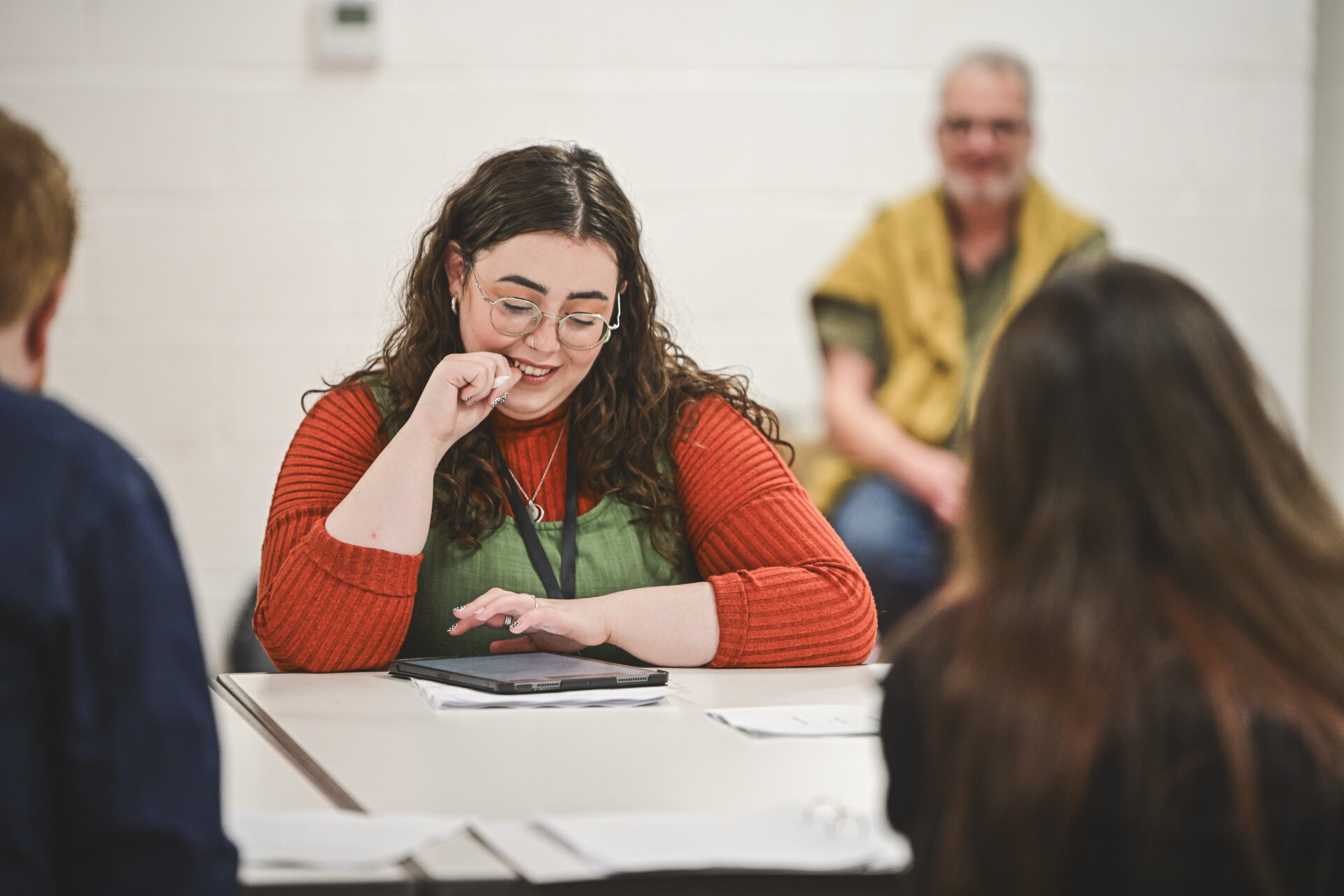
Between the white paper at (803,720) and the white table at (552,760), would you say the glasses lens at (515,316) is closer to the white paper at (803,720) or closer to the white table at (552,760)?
the white table at (552,760)

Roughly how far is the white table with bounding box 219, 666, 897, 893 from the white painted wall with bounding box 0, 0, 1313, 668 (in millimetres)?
1720

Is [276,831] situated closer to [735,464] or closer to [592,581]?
[592,581]

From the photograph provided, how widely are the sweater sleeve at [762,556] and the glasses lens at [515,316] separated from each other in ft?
0.92

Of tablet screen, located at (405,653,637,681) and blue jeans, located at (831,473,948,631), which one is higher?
tablet screen, located at (405,653,637,681)

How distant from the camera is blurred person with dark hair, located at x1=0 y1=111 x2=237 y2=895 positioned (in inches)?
30.1

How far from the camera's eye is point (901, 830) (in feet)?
2.82

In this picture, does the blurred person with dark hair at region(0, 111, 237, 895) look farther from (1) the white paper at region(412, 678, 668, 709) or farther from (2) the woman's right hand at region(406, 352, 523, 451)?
(2) the woman's right hand at region(406, 352, 523, 451)

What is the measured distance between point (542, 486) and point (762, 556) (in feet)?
1.11

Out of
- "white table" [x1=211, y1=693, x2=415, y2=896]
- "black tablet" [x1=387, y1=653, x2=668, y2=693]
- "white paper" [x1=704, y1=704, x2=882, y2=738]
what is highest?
"white table" [x1=211, y1=693, x2=415, y2=896]

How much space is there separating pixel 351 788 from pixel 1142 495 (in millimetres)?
697

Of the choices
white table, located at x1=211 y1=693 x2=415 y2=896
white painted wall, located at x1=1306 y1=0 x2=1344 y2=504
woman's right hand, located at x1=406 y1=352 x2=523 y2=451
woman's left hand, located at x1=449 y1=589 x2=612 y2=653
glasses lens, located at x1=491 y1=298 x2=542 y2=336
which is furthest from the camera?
white painted wall, located at x1=1306 y1=0 x2=1344 y2=504

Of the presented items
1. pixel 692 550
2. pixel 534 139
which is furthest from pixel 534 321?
pixel 534 139

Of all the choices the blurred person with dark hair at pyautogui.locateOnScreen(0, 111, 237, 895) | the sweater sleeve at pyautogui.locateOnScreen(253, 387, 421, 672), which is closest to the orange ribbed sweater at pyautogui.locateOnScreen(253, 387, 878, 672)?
the sweater sleeve at pyautogui.locateOnScreen(253, 387, 421, 672)

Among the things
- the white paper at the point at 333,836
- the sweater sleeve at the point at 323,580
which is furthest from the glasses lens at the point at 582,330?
the white paper at the point at 333,836
